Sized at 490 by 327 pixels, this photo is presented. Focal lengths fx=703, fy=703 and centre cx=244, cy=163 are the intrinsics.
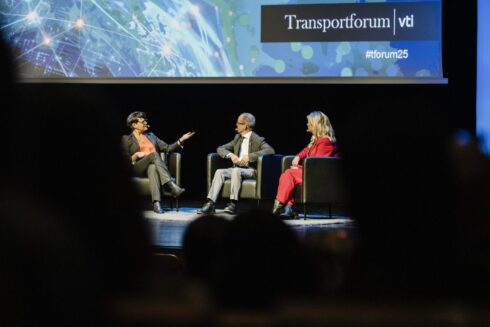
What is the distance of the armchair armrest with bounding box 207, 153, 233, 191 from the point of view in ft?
21.6

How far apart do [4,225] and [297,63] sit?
19.5 ft

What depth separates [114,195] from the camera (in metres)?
0.67

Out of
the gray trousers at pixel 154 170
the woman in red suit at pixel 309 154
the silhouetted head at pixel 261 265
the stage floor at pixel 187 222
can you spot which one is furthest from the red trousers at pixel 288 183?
the silhouetted head at pixel 261 265

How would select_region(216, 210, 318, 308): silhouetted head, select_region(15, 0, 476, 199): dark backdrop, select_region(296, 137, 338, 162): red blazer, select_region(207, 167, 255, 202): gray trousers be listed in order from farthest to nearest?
select_region(15, 0, 476, 199): dark backdrop
select_region(207, 167, 255, 202): gray trousers
select_region(296, 137, 338, 162): red blazer
select_region(216, 210, 318, 308): silhouetted head

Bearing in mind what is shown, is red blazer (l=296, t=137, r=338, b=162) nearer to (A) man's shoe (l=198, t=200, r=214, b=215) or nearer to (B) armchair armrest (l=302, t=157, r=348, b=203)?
(B) armchair armrest (l=302, t=157, r=348, b=203)

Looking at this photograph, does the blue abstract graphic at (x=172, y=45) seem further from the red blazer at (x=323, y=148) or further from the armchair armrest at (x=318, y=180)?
the armchair armrest at (x=318, y=180)

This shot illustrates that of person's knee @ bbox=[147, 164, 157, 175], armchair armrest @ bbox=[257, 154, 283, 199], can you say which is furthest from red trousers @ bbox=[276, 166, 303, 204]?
person's knee @ bbox=[147, 164, 157, 175]

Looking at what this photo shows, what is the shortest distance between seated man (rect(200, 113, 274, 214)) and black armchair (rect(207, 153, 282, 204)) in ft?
0.19

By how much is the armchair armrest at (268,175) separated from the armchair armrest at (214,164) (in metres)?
0.52

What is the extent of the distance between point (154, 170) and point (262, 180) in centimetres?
104

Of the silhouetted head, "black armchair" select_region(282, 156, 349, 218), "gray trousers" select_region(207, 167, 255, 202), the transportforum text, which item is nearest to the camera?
the silhouetted head

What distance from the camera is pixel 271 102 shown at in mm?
7285

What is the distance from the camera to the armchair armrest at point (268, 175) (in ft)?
20.4

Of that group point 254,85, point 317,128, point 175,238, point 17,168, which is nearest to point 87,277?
point 17,168
